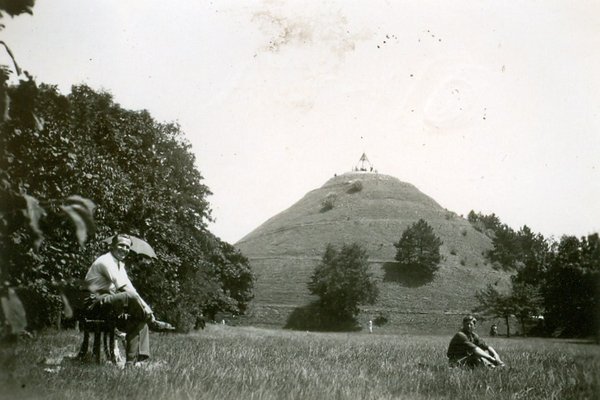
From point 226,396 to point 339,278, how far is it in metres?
61.3

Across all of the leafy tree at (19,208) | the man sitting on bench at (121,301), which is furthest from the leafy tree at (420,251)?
the leafy tree at (19,208)

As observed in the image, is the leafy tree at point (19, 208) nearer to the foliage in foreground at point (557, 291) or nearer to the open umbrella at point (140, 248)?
the open umbrella at point (140, 248)

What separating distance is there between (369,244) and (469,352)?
8099cm

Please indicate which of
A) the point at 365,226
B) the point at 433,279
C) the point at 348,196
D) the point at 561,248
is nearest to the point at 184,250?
the point at 561,248

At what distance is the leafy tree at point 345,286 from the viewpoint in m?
64.9

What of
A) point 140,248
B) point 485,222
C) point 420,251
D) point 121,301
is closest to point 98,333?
point 121,301

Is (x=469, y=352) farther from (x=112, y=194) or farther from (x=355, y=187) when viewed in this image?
(x=355, y=187)

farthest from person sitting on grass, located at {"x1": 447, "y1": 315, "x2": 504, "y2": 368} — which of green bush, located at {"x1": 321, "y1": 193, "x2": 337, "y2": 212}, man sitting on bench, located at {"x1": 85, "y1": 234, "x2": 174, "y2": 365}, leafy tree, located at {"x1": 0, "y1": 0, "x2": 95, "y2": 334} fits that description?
green bush, located at {"x1": 321, "y1": 193, "x2": 337, "y2": 212}

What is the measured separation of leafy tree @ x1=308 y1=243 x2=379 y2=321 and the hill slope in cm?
351

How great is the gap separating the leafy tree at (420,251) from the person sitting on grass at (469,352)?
71600 millimetres

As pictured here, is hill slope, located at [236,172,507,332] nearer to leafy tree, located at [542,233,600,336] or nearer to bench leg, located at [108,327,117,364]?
leafy tree, located at [542,233,600,336]

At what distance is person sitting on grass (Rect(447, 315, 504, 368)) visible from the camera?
8.75 meters

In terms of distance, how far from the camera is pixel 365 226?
96562 millimetres

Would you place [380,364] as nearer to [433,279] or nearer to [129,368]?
[129,368]
